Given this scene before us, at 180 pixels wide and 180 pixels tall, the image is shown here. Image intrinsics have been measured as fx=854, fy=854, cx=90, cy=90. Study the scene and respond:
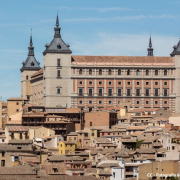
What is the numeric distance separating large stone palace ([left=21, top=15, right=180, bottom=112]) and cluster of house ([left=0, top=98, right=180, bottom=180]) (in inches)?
414

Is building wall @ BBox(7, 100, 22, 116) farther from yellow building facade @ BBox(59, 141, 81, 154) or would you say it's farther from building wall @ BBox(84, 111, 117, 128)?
yellow building facade @ BBox(59, 141, 81, 154)

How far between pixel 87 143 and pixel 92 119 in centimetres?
1612

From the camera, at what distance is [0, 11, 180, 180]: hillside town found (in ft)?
279

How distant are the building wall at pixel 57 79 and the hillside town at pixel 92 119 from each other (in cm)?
18

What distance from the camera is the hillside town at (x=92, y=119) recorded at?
84938 millimetres

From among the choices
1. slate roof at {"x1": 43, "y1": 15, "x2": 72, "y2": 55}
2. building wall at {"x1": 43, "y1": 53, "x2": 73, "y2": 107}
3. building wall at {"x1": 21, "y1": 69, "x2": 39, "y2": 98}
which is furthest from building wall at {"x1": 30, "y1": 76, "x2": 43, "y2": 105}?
slate roof at {"x1": 43, "y1": 15, "x2": 72, "y2": 55}

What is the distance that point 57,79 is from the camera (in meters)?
158

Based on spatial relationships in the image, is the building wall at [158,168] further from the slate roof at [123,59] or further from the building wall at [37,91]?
the building wall at [37,91]

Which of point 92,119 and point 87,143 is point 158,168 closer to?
point 87,143

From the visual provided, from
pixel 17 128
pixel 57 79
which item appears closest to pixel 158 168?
pixel 17 128

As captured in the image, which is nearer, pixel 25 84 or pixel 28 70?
pixel 25 84

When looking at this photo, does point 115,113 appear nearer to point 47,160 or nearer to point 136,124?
point 136,124

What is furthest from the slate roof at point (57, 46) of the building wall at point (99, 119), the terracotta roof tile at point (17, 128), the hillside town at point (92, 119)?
the terracotta roof tile at point (17, 128)

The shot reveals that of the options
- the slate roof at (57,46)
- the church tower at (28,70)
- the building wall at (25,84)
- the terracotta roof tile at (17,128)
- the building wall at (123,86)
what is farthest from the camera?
the church tower at (28,70)
